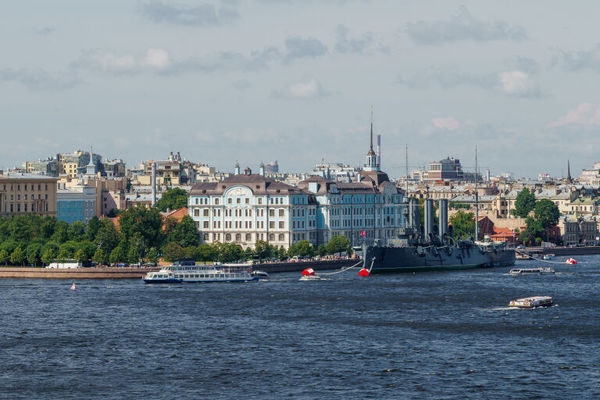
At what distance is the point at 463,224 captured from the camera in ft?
571

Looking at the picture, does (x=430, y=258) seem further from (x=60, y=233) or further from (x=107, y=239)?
(x=60, y=233)

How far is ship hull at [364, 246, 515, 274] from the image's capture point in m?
122

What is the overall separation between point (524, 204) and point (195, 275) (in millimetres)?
95344

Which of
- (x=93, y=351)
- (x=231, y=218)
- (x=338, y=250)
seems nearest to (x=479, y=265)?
(x=338, y=250)

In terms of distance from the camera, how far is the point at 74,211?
159375 mm

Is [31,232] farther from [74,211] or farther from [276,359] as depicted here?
[276,359]

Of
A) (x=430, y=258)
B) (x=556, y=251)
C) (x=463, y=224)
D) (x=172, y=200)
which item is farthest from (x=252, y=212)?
(x=556, y=251)

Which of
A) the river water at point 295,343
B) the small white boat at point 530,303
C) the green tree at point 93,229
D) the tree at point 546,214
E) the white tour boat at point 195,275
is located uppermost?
the tree at point 546,214

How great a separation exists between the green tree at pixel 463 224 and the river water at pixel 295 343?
66963mm

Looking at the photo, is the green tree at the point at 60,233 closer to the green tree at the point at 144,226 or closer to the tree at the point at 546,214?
the green tree at the point at 144,226

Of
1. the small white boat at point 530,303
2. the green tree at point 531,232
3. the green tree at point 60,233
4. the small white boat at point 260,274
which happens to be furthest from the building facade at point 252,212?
the small white boat at point 530,303

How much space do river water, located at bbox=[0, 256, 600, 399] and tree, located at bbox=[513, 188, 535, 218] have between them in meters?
94.1

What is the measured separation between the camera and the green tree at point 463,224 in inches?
6680

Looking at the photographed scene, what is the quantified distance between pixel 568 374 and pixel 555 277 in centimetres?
6075
